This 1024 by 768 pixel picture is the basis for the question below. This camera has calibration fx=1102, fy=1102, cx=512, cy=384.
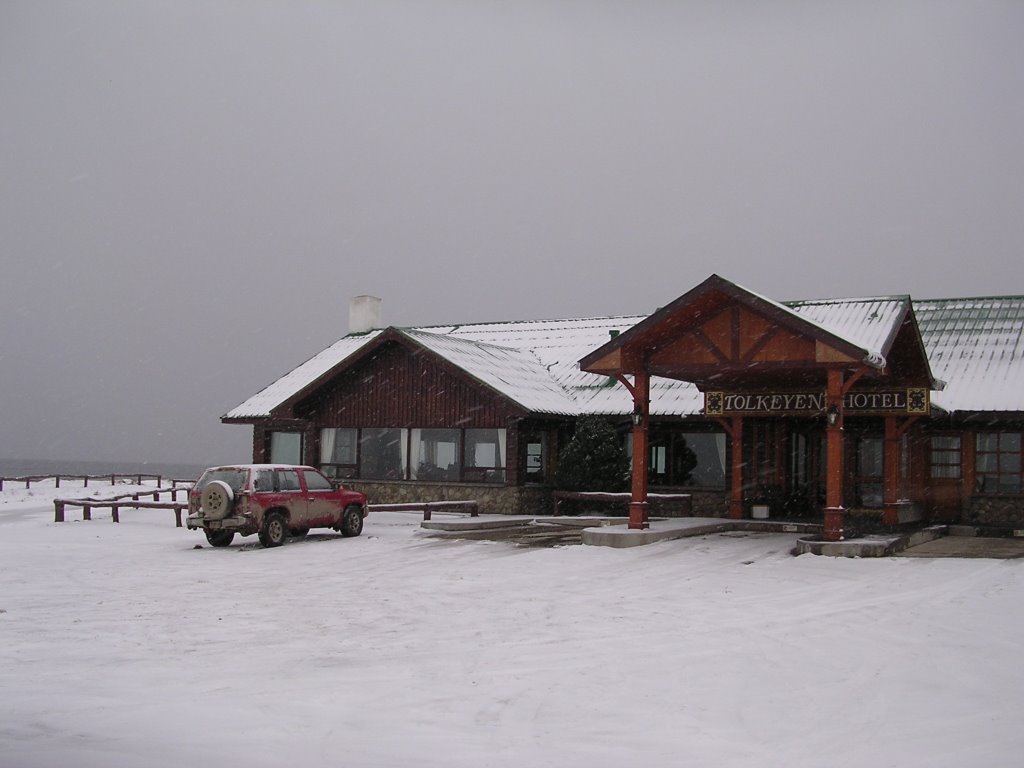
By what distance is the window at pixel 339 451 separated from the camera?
105 feet

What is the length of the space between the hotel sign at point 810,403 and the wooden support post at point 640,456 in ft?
13.0

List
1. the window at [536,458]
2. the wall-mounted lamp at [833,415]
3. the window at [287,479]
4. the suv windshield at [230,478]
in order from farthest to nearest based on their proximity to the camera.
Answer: the window at [536,458] < the window at [287,479] < the suv windshield at [230,478] < the wall-mounted lamp at [833,415]

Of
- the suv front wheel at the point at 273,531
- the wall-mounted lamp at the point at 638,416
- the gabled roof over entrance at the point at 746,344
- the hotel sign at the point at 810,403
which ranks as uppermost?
the gabled roof over entrance at the point at 746,344

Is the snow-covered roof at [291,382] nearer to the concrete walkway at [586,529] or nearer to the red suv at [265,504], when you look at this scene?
the concrete walkway at [586,529]

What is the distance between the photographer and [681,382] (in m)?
30.3

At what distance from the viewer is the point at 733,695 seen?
881 cm

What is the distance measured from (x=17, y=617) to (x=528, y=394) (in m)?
18.4

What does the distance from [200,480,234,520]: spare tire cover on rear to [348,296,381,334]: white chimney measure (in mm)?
20855

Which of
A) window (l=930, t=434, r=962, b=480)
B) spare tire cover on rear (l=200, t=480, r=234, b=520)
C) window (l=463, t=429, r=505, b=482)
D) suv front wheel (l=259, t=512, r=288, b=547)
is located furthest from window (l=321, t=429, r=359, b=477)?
window (l=930, t=434, r=962, b=480)

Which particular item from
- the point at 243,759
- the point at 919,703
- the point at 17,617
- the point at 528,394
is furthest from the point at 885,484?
the point at 243,759

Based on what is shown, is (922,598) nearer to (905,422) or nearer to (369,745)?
(369,745)

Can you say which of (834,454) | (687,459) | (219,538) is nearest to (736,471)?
(687,459)

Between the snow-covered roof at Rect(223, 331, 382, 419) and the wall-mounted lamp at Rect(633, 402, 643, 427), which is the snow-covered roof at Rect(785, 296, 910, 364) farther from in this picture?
the snow-covered roof at Rect(223, 331, 382, 419)

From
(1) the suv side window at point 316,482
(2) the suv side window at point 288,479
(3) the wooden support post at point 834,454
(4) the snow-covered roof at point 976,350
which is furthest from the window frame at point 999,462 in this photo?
(2) the suv side window at point 288,479
